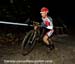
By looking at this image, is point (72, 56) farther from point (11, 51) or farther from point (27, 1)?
point (27, 1)

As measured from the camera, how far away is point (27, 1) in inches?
667

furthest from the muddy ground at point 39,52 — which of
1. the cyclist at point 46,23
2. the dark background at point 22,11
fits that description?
the dark background at point 22,11

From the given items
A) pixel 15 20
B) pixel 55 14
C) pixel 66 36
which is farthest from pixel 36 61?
pixel 55 14

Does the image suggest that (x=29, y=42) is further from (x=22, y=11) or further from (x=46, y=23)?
(x=22, y=11)

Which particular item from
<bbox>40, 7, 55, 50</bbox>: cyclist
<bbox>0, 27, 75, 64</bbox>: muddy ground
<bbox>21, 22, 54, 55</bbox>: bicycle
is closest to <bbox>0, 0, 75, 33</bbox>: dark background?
<bbox>0, 27, 75, 64</bbox>: muddy ground

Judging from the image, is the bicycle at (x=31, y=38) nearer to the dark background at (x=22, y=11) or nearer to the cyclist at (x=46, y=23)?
the cyclist at (x=46, y=23)

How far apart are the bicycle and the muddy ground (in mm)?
181

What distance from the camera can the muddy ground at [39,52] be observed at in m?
9.59

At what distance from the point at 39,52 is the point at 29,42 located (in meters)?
0.52

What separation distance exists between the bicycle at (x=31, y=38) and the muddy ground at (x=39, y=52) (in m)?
0.18

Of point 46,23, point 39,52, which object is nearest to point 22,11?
point 39,52

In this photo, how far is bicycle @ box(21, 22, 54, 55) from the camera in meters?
10.2

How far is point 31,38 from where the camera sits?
1033cm

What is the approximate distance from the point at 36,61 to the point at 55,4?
1066 cm
